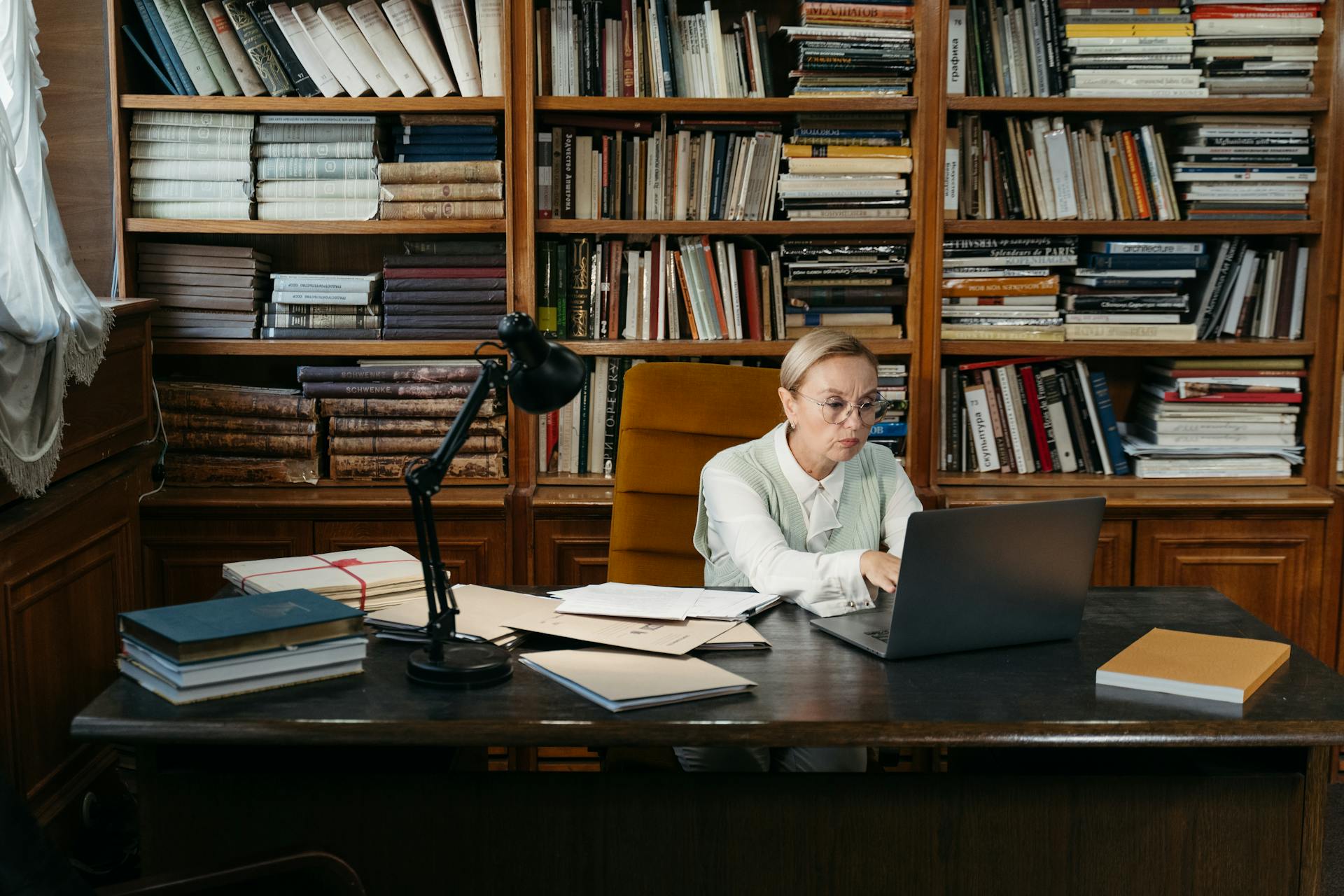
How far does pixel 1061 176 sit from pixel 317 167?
6.01 ft

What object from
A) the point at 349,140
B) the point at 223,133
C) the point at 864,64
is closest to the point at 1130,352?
the point at 864,64

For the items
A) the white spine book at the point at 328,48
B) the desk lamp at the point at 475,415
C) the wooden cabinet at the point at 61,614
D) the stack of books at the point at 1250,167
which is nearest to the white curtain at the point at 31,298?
the wooden cabinet at the point at 61,614

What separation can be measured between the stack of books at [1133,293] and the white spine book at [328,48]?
185cm

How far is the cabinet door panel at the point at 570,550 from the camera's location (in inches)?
119

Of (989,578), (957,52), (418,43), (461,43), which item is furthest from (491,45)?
(989,578)

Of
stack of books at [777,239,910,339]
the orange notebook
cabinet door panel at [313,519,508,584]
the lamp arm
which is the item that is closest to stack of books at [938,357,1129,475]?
stack of books at [777,239,910,339]

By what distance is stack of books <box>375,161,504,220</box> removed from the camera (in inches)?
119

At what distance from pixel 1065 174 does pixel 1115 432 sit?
2.19 feet

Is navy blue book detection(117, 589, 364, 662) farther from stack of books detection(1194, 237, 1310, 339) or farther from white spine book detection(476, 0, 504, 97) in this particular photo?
stack of books detection(1194, 237, 1310, 339)

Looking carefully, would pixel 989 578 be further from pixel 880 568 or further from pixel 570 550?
pixel 570 550

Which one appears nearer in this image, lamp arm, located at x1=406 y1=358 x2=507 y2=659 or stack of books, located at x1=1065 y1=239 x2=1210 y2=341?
lamp arm, located at x1=406 y1=358 x2=507 y2=659

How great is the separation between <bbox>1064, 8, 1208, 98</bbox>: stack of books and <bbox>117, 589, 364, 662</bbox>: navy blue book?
229 centimetres

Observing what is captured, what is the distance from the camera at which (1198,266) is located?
3195 millimetres

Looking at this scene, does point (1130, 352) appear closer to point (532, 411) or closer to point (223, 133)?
point (532, 411)
